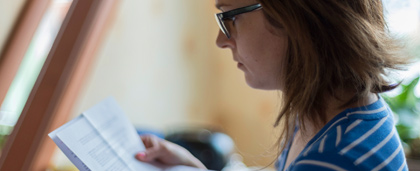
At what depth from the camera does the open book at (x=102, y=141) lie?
70cm

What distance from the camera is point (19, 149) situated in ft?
2.58

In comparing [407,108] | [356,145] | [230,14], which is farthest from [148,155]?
[407,108]

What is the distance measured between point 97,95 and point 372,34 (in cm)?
124

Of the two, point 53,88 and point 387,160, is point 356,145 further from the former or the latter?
point 53,88

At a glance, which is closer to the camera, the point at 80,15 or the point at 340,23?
the point at 340,23

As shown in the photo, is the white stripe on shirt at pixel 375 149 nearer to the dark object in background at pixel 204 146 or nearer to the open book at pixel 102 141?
the open book at pixel 102 141

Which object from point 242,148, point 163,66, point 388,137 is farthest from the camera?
point 242,148

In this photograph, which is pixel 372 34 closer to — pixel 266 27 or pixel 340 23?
pixel 340 23

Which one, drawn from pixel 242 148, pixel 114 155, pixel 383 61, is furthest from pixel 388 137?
pixel 242 148

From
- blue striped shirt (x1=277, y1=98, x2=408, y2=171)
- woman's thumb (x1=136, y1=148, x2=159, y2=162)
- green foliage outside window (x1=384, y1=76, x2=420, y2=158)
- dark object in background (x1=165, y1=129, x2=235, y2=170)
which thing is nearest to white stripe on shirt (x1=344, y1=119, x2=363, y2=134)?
blue striped shirt (x1=277, y1=98, x2=408, y2=171)

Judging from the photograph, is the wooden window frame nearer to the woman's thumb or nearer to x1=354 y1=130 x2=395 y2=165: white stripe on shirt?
the woman's thumb

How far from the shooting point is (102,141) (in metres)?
0.80

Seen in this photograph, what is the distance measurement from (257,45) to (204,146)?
35.6 inches

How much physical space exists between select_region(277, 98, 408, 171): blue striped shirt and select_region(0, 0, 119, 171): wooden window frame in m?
0.47
